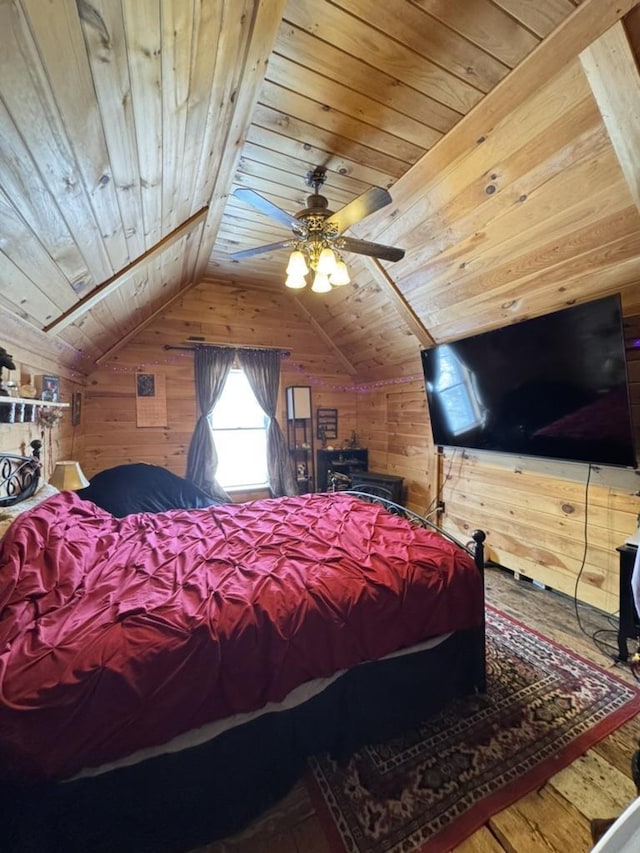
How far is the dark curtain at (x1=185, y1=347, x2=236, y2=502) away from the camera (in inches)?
172

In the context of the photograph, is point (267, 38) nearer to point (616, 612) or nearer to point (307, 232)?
point (307, 232)

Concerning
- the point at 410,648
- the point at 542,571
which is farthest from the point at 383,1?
the point at 542,571

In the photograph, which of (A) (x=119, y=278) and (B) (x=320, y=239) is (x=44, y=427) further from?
(B) (x=320, y=239)

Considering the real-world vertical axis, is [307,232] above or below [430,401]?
above

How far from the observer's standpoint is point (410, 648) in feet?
5.45

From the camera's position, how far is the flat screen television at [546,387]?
7.41 feet

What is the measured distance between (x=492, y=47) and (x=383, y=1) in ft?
1.81

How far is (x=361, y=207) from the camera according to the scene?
1.81 m

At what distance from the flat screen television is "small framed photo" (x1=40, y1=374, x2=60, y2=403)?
3.31 m

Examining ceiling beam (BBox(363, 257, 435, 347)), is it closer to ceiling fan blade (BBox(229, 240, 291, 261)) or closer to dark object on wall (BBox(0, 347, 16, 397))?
ceiling fan blade (BBox(229, 240, 291, 261))

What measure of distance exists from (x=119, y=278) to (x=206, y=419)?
233 centimetres

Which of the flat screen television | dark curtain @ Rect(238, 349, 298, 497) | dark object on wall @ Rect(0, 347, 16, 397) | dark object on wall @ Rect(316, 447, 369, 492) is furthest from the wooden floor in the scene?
dark object on wall @ Rect(316, 447, 369, 492)

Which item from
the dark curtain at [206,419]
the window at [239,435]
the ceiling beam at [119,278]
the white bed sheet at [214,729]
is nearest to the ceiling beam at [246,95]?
the ceiling beam at [119,278]

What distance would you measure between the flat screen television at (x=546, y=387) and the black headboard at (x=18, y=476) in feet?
11.2
